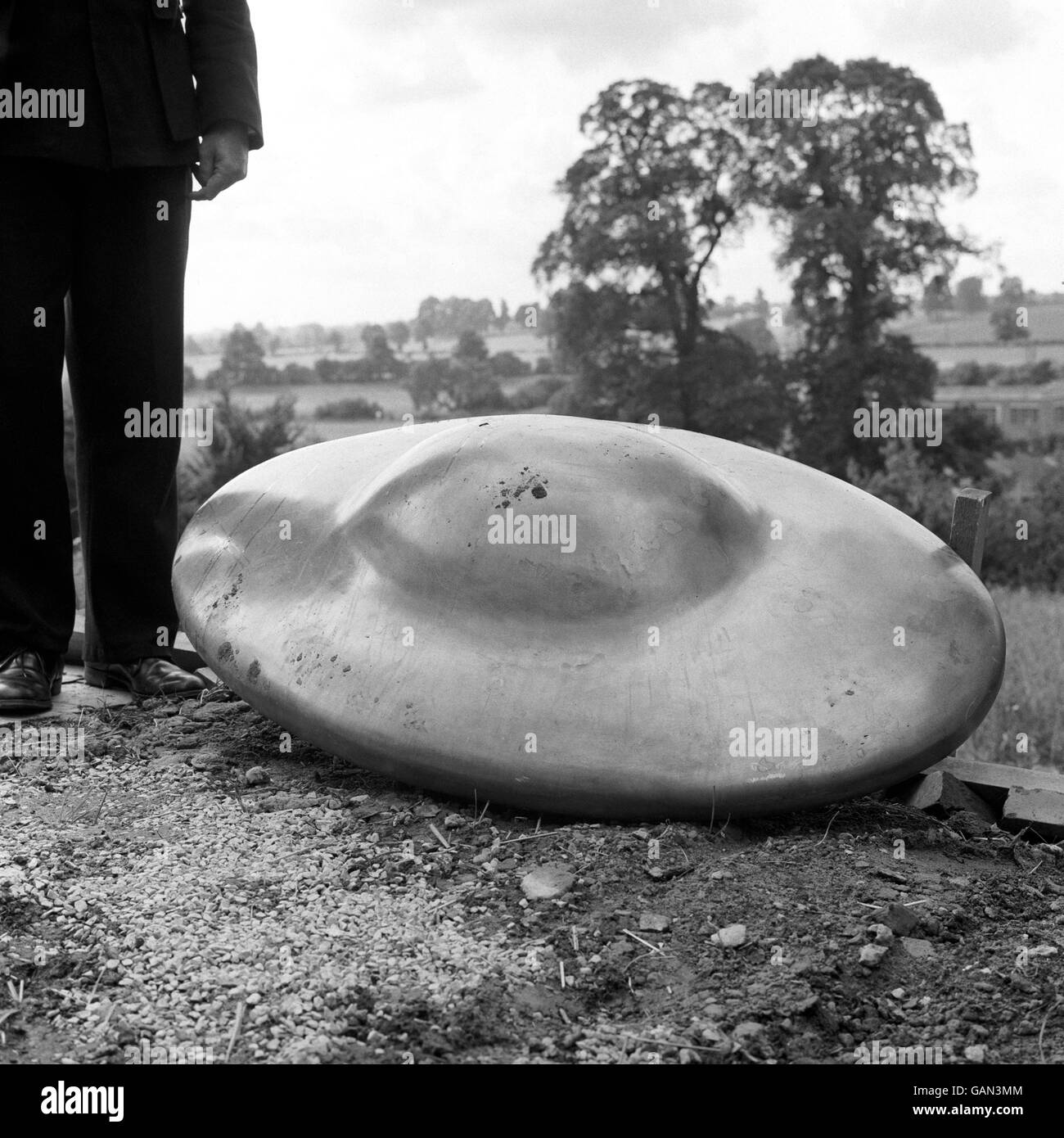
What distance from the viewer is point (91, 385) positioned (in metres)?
3.26

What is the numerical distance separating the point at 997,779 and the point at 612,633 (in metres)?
1.07

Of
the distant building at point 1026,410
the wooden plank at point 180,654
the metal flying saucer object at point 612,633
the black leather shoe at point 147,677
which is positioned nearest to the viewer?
the metal flying saucer object at point 612,633

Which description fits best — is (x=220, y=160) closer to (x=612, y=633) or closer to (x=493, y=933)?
(x=612, y=633)

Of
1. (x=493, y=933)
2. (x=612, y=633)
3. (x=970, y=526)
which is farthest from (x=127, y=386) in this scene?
(x=970, y=526)

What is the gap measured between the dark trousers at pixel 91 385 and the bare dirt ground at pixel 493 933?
77cm

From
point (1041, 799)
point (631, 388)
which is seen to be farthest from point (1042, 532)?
point (1041, 799)

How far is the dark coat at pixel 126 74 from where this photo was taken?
9.80 ft

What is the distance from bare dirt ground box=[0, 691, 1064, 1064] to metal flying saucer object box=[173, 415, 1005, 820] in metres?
0.13

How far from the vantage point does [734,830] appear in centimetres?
238

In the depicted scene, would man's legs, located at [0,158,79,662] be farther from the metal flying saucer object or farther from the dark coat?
the metal flying saucer object

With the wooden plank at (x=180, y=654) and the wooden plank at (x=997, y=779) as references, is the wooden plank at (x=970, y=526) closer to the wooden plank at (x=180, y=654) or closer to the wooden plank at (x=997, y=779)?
the wooden plank at (x=997, y=779)

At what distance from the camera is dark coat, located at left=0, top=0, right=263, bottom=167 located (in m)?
2.99

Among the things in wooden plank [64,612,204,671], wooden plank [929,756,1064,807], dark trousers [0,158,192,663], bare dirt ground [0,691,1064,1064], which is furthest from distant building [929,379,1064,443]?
bare dirt ground [0,691,1064,1064]

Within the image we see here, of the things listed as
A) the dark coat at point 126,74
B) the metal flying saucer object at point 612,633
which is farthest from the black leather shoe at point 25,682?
the dark coat at point 126,74
